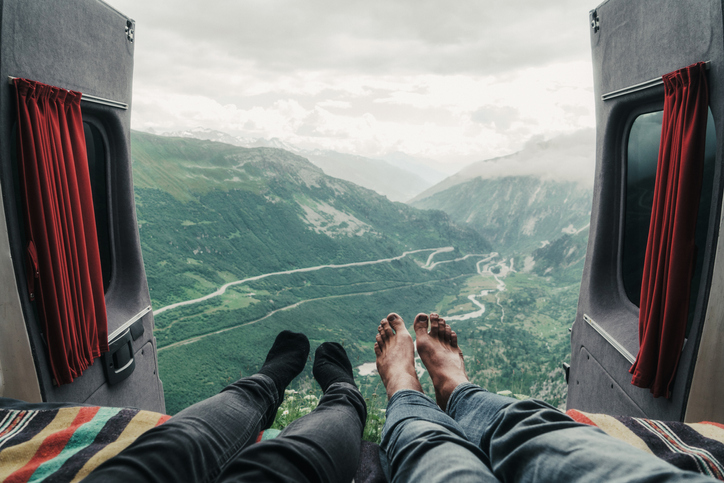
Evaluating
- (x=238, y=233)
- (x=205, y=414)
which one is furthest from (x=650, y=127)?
(x=238, y=233)

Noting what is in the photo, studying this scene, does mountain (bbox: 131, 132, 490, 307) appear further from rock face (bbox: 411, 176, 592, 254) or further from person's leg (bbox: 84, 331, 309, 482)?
person's leg (bbox: 84, 331, 309, 482)

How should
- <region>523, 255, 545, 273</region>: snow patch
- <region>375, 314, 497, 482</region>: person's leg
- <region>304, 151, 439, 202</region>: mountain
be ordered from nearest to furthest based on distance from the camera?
1. <region>375, 314, 497, 482</region>: person's leg
2. <region>523, 255, 545, 273</region>: snow patch
3. <region>304, 151, 439, 202</region>: mountain

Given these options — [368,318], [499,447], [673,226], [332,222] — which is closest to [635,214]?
[673,226]

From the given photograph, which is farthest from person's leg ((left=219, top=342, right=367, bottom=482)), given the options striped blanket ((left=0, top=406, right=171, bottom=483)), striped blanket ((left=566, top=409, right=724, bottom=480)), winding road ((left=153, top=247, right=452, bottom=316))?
winding road ((left=153, top=247, right=452, bottom=316))

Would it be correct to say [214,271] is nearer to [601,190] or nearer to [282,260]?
[282,260]

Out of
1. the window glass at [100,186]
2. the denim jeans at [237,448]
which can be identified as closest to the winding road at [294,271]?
the window glass at [100,186]
